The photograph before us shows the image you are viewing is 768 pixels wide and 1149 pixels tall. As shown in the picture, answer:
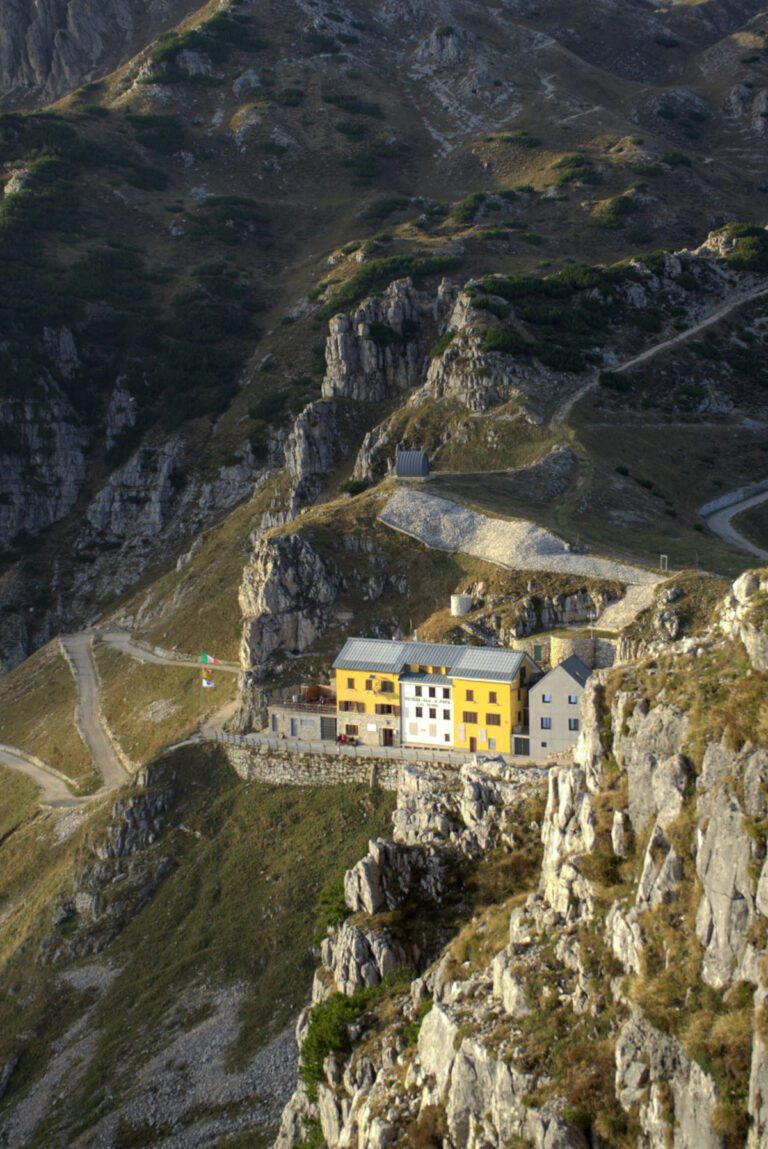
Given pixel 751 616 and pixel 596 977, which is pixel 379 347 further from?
pixel 596 977

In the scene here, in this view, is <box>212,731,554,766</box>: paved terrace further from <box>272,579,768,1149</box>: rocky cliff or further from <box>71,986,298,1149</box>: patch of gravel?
<box>272,579,768,1149</box>: rocky cliff

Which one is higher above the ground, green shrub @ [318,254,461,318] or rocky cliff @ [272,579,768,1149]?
green shrub @ [318,254,461,318]

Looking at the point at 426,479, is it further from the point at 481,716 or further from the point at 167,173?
the point at 167,173

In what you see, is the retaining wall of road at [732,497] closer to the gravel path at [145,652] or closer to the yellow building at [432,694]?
the yellow building at [432,694]

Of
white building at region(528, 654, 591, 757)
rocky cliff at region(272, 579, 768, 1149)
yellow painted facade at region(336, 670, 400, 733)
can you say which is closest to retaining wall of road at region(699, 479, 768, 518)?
yellow painted facade at region(336, 670, 400, 733)

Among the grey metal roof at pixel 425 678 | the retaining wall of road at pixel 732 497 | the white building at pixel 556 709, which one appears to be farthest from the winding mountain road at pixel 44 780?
the retaining wall of road at pixel 732 497
